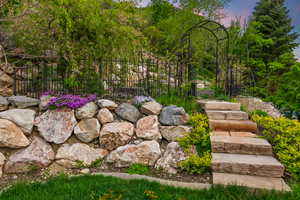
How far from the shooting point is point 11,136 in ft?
11.0

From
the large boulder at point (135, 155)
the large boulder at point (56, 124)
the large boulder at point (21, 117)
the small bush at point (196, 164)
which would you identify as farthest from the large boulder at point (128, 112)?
the large boulder at point (21, 117)

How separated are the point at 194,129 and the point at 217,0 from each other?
10388mm

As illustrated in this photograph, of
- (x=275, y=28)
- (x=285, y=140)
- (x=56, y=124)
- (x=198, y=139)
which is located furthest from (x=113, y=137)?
(x=275, y=28)

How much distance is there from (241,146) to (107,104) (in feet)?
7.82

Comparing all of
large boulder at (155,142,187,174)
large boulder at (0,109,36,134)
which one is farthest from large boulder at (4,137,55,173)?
large boulder at (155,142,187,174)

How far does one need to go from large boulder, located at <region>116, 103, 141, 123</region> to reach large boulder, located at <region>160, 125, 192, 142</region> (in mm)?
555

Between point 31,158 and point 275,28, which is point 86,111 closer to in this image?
point 31,158

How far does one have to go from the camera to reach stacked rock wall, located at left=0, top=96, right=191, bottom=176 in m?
3.34

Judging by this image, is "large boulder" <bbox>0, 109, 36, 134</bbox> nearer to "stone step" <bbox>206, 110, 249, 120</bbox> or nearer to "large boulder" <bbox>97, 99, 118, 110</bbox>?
"large boulder" <bbox>97, 99, 118, 110</bbox>

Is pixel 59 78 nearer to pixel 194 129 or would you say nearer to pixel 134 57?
pixel 134 57

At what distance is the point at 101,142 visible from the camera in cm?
365

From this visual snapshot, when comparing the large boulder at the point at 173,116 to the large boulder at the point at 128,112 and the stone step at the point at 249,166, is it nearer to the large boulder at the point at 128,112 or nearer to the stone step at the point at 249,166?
the large boulder at the point at 128,112

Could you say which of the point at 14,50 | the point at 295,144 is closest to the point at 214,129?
the point at 295,144

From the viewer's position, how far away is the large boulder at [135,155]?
Result: 131 inches
